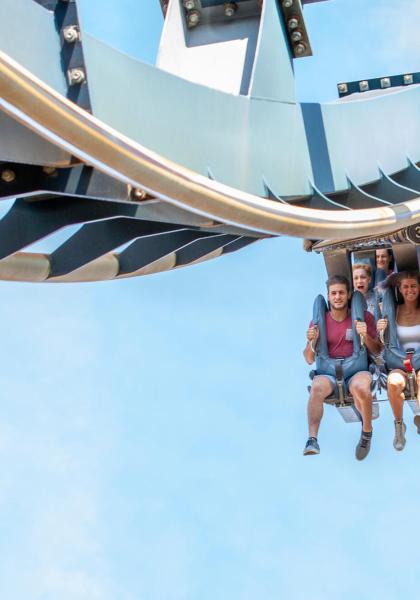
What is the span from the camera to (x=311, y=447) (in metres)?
12.1

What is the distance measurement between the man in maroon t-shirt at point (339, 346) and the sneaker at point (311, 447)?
107 mm

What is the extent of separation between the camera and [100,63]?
23.5 feet

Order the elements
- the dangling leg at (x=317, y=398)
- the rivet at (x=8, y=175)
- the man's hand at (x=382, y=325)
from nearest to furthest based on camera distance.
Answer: the rivet at (x=8, y=175) < the man's hand at (x=382, y=325) < the dangling leg at (x=317, y=398)

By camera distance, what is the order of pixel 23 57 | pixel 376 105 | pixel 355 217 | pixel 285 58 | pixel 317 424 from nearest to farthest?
pixel 23 57
pixel 355 217
pixel 285 58
pixel 376 105
pixel 317 424

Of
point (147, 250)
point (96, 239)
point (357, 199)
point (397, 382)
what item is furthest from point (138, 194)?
point (397, 382)

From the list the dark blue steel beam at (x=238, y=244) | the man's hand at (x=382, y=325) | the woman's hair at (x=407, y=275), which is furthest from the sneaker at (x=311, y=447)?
the dark blue steel beam at (x=238, y=244)

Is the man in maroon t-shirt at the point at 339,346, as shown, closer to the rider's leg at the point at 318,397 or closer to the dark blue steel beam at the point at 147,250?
the rider's leg at the point at 318,397

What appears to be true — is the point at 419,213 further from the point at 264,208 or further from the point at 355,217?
the point at 264,208

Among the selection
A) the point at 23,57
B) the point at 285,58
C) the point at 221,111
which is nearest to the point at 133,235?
the point at 221,111

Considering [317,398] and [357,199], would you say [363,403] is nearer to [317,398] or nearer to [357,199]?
[317,398]

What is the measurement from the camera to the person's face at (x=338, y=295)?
40.7 ft

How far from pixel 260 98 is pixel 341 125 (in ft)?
3.56

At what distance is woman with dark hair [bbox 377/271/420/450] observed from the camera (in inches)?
486

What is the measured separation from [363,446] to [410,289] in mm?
1716
